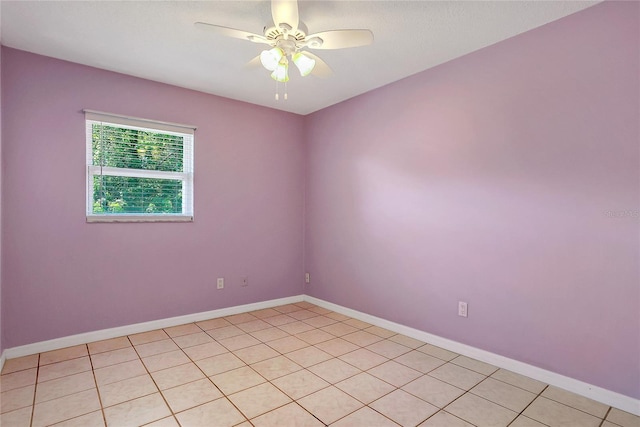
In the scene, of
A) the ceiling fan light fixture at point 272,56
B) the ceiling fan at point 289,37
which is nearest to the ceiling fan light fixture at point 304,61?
the ceiling fan at point 289,37

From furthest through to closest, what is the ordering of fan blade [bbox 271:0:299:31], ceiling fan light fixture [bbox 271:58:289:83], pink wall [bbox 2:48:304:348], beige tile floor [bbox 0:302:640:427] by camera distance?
pink wall [bbox 2:48:304:348] → ceiling fan light fixture [bbox 271:58:289:83] → beige tile floor [bbox 0:302:640:427] → fan blade [bbox 271:0:299:31]

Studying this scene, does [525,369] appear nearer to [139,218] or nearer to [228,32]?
[228,32]

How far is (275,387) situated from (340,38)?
221cm

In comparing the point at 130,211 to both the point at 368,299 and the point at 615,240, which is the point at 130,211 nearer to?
the point at 368,299

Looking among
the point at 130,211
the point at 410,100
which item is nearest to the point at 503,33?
the point at 410,100

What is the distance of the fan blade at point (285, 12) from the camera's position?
1740 mm

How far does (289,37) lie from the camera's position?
1997 mm

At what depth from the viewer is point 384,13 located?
84.0 inches

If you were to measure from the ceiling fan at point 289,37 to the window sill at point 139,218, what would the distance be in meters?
1.92

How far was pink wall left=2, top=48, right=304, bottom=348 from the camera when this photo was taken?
2654 millimetres

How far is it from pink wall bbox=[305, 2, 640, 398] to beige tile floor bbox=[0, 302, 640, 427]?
0.32m

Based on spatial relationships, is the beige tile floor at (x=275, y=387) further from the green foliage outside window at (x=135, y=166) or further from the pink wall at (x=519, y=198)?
the green foliage outside window at (x=135, y=166)

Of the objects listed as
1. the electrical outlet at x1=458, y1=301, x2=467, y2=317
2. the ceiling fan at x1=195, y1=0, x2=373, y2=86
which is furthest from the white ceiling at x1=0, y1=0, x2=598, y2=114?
the electrical outlet at x1=458, y1=301, x2=467, y2=317

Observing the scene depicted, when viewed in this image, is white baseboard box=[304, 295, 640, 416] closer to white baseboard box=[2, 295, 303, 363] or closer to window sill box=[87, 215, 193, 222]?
white baseboard box=[2, 295, 303, 363]
